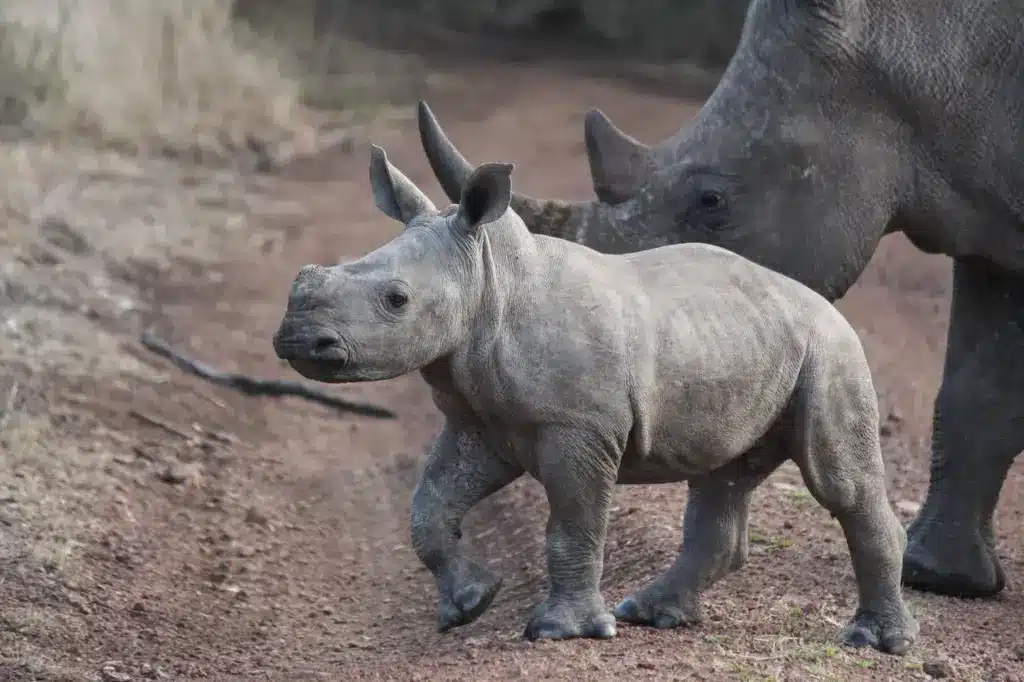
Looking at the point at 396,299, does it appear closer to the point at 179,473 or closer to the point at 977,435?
the point at 977,435

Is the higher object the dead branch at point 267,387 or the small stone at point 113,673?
the small stone at point 113,673

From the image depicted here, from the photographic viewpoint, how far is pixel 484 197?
15.2ft

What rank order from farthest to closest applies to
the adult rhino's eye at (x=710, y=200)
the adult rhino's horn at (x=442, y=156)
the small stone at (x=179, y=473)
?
the small stone at (x=179, y=473), the adult rhino's eye at (x=710, y=200), the adult rhino's horn at (x=442, y=156)

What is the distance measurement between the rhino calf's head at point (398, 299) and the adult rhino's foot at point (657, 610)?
1199mm

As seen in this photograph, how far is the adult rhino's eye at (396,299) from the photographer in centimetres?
450

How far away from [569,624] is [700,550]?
2.26ft

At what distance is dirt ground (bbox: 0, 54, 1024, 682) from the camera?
5.38 m

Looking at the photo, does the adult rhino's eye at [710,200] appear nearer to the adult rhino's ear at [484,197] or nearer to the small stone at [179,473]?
the adult rhino's ear at [484,197]

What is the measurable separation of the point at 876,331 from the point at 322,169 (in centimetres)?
639

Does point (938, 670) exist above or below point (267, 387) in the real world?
above

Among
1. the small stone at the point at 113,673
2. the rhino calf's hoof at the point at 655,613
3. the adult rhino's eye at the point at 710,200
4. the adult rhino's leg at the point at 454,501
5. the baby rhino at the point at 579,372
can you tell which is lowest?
the small stone at the point at 113,673

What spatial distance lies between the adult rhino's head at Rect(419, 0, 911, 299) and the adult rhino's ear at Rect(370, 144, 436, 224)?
1272 mm

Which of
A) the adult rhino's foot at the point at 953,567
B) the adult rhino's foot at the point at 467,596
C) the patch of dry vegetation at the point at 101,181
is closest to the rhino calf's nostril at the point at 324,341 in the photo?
the adult rhino's foot at the point at 467,596

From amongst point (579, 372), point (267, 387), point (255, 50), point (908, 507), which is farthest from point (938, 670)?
point (255, 50)
